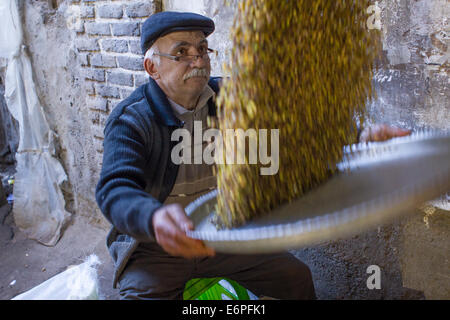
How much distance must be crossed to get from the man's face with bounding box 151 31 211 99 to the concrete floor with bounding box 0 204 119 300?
1.67m

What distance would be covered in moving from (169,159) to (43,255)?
2212 millimetres

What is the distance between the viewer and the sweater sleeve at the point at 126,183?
3.81 ft

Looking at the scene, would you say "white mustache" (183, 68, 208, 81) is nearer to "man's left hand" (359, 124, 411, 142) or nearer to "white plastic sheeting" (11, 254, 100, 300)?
"man's left hand" (359, 124, 411, 142)

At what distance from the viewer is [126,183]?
4.26ft

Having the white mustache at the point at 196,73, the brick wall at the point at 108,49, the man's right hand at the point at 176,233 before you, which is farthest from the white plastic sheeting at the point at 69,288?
the brick wall at the point at 108,49

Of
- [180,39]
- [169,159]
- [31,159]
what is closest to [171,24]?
[180,39]

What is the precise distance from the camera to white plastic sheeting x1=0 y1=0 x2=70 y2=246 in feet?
11.0

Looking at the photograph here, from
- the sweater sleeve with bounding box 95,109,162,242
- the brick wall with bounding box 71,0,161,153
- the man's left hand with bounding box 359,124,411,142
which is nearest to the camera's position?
the sweater sleeve with bounding box 95,109,162,242

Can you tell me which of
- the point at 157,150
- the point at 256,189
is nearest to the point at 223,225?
the point at 256,189

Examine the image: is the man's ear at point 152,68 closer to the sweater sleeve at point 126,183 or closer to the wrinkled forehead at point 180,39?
the wrinkled forehead at point 180,39

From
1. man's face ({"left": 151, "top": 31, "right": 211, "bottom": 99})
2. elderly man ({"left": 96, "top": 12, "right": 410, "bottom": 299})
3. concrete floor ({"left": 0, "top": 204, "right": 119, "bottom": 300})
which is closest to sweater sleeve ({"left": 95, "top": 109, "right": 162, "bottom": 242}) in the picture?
elderly man ({"left": 96, "top": 12, "right": 410, "bottom": 299})

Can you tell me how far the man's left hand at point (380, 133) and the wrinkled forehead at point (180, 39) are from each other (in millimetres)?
725

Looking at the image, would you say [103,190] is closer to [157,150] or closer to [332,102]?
[157,150]

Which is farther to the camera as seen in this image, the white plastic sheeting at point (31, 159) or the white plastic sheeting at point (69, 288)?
the white plastic sheeting at point (31, 159)
